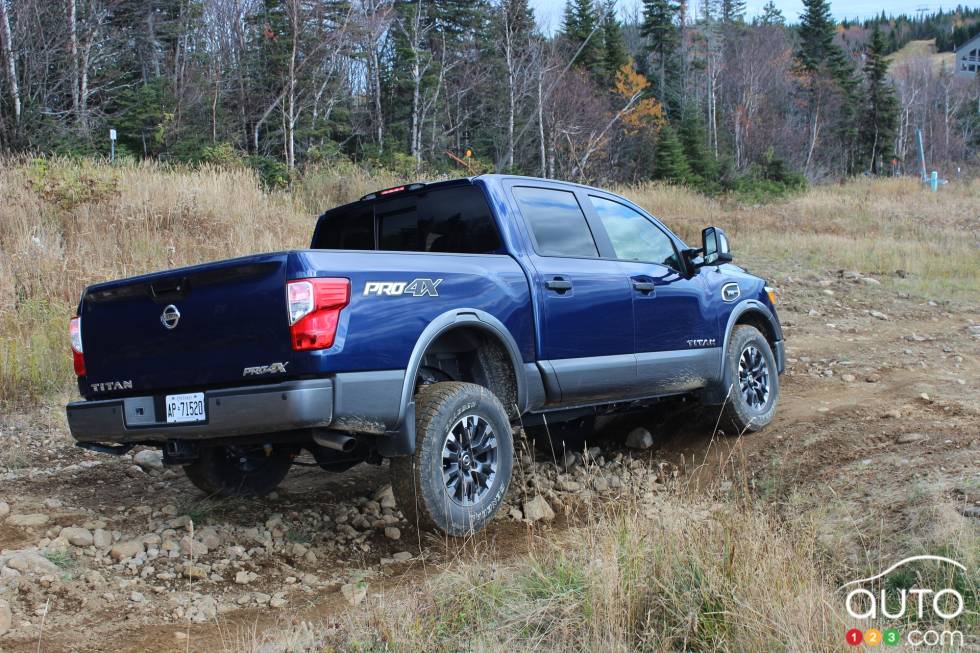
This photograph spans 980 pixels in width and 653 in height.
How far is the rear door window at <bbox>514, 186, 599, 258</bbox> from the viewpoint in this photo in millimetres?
5242

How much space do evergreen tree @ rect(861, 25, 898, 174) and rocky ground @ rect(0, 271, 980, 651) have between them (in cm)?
4821

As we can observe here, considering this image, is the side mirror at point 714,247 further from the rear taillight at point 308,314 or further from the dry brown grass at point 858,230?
the dry brown grass at point 858,230

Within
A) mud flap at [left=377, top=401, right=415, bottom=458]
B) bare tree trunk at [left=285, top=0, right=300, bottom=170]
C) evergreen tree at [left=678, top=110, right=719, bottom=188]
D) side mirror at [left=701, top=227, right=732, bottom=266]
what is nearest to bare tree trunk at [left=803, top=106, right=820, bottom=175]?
evergreen tree at [left=678, top=110, right=719, bottom=188]

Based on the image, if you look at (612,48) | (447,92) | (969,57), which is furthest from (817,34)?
(969,57)

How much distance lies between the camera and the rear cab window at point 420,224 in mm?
5098

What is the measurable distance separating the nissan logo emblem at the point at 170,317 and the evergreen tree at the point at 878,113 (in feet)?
173

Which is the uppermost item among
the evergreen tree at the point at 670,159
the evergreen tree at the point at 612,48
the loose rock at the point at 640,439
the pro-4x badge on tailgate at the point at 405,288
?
the evergreen tree at the point at 612,48

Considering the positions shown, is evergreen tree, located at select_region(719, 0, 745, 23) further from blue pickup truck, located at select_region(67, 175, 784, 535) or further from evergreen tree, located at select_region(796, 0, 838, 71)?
blue pickup truck, located at select_region(67, 175, 784, 535)

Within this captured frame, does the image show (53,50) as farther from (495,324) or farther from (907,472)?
(907,472)

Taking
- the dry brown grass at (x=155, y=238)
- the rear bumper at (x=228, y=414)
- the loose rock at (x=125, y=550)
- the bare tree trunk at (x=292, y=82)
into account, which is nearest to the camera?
the rear bumper at (x=228, y=414)

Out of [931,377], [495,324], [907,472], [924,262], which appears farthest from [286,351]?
[924,262]

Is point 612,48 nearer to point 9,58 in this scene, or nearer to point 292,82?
point 292,82

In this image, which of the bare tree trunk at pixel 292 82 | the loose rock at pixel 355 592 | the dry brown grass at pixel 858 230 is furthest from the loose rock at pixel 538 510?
the bare tree trunk at pixel 292 82

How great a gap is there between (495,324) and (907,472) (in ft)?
8.11
